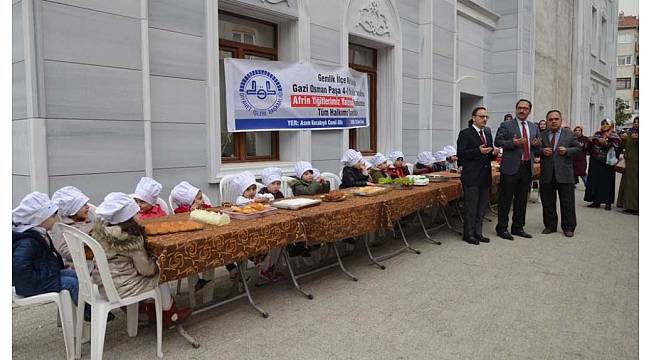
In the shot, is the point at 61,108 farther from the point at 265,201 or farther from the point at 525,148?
the point at 525,148

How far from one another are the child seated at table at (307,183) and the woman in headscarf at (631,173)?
612 cm

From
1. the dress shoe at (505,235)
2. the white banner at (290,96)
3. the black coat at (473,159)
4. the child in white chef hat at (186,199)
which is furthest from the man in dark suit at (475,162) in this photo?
the child in white chef hat at (186,199)

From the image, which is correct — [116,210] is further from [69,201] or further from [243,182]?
[243,182]

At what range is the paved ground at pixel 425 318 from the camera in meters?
3.25

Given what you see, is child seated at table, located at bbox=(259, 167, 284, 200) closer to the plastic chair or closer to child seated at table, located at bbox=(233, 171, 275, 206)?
child seated at table, located at bbox=(233, 171, 275, 206)

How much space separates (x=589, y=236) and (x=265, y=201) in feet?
16.7

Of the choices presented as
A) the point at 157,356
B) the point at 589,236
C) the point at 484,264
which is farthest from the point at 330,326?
the point at 589,236

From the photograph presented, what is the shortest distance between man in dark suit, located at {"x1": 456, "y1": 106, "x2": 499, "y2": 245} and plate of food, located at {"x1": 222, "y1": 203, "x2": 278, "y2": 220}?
3.17m

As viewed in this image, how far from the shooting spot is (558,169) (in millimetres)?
6734

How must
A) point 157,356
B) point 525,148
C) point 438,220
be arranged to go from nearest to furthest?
point 157,356 → point 525,148 → point 438,220

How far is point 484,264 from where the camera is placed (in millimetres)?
5402

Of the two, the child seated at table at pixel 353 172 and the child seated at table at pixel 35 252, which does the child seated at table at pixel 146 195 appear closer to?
the child seated at table at pixel 35 252

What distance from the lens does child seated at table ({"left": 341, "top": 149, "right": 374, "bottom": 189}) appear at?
6.48 metres

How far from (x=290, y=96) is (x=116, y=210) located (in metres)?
4.78
